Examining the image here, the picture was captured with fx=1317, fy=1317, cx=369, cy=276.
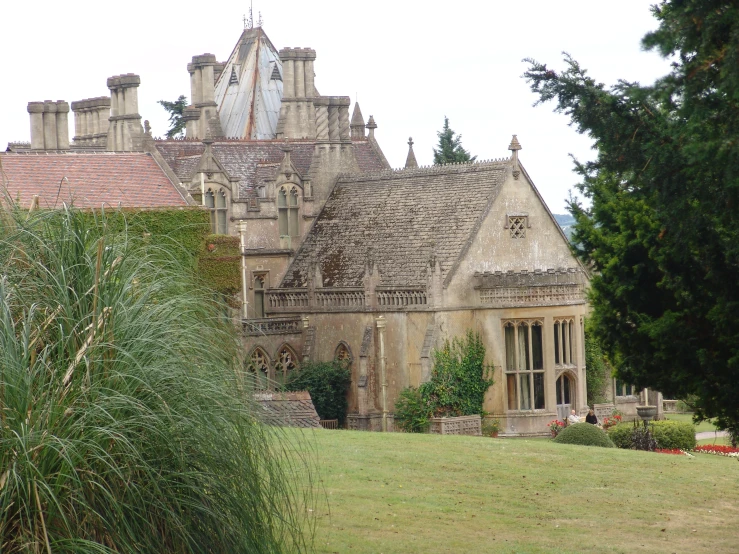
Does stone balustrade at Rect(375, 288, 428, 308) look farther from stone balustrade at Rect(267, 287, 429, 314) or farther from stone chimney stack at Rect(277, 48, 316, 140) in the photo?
stone chimney stack at Rect(277, 48, 316, 140)

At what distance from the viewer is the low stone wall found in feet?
109

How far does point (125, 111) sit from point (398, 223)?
12703 millimetres

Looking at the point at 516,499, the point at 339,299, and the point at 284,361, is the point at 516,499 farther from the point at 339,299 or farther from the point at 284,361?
the point at 284,361

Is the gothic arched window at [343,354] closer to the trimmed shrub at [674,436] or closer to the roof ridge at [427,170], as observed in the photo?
the roof ridge at [427,170]

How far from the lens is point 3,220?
1081cm

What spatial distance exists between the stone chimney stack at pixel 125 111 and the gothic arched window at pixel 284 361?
35.8ft

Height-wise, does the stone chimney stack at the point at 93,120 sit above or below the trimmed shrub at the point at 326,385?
above

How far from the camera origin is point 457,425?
3375 cm

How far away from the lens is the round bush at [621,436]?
102ft

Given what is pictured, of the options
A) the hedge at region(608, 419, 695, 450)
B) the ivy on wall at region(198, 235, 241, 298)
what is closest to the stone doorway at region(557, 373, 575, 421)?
the hedge at region(608, 419, 695, 450)

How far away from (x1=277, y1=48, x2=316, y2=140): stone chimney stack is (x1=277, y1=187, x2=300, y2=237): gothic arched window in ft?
31.4

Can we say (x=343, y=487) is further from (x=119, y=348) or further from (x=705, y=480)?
(x=119, y=348)

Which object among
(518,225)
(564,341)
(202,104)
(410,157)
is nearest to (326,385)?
(564,341)

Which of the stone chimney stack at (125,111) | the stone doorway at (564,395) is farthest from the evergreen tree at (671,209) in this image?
the stone chimney stack at (125,111)
